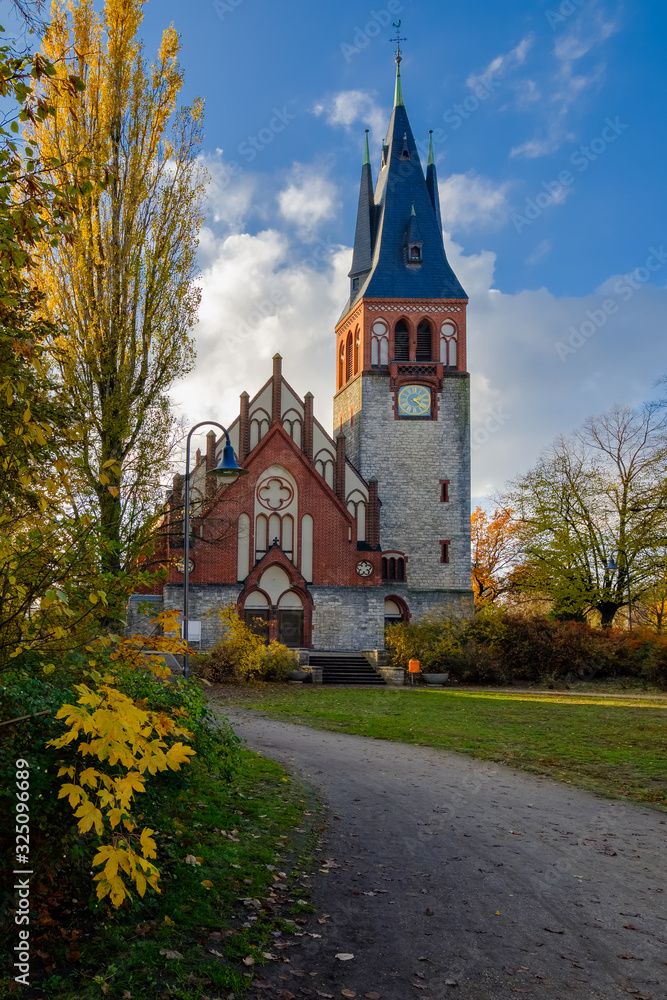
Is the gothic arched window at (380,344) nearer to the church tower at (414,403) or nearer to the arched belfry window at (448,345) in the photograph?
the church tower at (414,403)

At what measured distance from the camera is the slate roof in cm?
4078

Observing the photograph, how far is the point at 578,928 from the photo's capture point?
525cm

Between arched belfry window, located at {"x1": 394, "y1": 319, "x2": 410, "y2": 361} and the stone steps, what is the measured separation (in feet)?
53.4

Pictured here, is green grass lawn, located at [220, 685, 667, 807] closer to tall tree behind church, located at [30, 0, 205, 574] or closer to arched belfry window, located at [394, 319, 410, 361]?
tall tree behind church, located at [30, 0, 205, 574]

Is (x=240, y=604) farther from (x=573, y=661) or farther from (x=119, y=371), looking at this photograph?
(x=119, y=371)

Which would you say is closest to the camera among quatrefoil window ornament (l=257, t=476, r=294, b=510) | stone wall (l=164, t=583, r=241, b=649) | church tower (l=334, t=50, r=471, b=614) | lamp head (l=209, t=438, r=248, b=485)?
lamp head (l=209, t=438, r=248, b=485)

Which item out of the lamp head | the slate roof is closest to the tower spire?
the slate roof

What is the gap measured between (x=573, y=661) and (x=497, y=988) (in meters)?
28.7

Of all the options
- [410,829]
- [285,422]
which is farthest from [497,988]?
[285,422]

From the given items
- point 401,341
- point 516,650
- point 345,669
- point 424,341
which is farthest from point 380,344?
point 345,669

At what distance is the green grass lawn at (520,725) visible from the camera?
37.0 feet

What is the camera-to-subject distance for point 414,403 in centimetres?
3912

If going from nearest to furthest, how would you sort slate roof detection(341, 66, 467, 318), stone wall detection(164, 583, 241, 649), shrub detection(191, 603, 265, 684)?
shrub detection(191, 603, 265, 684)
stone wall detection(164, 583, 241, 649)
slate roof detection(341, 66, 467, 318)

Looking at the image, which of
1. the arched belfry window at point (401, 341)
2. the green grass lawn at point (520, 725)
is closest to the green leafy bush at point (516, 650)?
the green grass lawn at point (520, 725)
